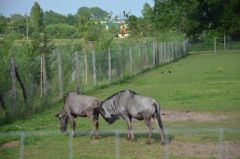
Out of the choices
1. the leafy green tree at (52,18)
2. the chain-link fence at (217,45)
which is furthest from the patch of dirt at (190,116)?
the leafy green tree at (52,18)

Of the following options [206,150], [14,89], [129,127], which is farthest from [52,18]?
[206,150]

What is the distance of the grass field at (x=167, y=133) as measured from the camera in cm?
1086

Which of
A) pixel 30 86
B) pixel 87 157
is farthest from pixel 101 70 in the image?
pixel 87 157

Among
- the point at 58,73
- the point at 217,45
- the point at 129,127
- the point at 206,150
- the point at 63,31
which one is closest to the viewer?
the point at 206,150

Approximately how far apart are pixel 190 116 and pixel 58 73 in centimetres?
665

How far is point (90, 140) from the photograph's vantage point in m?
12.5

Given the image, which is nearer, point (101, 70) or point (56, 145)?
point (56, 145)

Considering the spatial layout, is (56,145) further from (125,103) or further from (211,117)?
(211,117)

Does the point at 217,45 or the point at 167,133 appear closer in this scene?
the point at 167,133

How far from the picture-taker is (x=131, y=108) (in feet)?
39.9

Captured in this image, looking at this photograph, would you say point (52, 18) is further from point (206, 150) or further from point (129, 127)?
point (206, 150)

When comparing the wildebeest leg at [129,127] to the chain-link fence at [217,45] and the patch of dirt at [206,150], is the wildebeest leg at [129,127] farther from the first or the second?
the chain-link fence at [217,45]

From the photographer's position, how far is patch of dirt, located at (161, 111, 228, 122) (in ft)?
51.2

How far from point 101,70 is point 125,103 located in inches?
598
